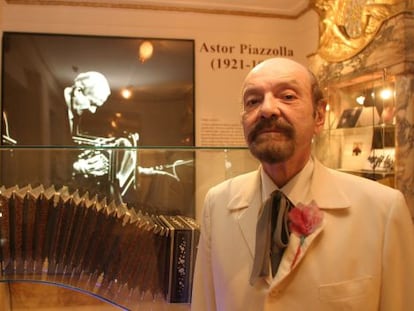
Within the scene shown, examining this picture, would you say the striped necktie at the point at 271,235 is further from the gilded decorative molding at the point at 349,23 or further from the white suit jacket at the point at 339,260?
the gilded decorative molding at the point at 349,23

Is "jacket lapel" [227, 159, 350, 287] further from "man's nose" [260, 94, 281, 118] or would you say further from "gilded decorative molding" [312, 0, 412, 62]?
"gilded decorative molding" [312, 0, 412, 62]

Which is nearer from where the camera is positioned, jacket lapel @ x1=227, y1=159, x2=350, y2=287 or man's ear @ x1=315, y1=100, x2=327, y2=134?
jacket lapel @ x1=227, y1=159, x2=350, y2=287

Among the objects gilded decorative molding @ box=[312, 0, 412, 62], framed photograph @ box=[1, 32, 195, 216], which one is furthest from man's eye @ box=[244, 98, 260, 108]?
framed photograph @ box=[1, 32, 195, 216]

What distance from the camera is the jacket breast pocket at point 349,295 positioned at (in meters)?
0.86

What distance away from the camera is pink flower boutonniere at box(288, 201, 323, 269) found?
0.92m

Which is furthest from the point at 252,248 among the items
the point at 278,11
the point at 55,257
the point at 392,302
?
the point at 278,11

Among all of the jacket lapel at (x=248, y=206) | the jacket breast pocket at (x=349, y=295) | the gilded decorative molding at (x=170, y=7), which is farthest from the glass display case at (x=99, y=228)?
the gilded decorative molding at (x=170, y=7)

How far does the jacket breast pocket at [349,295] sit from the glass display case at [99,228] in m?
0.51

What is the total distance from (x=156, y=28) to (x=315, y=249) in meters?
2.91

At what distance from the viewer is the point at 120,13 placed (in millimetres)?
3277

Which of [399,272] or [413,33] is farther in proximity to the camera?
[413,33]

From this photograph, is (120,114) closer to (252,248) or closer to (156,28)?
(156,28)

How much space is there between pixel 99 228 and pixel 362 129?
1.93 m

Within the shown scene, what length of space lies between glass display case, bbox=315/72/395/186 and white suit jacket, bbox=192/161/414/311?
56.7 inches
